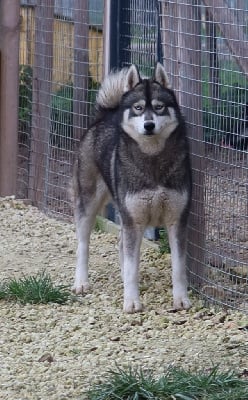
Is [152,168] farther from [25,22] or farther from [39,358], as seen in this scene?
[25,22]

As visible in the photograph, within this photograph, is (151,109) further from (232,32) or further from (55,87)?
(55,87)

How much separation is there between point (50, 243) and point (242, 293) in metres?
2.60

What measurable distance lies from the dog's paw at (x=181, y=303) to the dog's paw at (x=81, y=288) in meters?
0.82

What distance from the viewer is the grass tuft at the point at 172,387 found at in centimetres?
466

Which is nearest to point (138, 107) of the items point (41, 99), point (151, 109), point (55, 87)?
point (151, 109)

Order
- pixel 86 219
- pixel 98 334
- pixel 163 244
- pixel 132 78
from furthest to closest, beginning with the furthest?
pixel 163 244, pixel 86 219, pixel 132 78, pixel 98 334

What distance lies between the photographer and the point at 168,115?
664cm

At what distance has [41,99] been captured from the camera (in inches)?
394

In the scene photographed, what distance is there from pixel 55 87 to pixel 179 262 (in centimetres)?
351

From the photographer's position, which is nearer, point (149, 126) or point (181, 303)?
point (149, 126)

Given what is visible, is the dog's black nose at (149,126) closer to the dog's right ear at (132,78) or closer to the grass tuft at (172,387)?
the dog's right ear at (132,78)

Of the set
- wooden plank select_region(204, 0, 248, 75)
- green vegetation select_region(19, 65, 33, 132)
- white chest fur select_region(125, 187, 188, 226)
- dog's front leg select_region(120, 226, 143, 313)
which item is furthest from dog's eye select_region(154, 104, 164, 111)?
green vegetation select_region(19, 65, 33, 132)

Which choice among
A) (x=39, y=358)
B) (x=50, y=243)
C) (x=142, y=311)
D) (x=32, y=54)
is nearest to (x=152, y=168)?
(x=142, y=311)

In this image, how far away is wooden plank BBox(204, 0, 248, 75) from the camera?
6.12 metres
